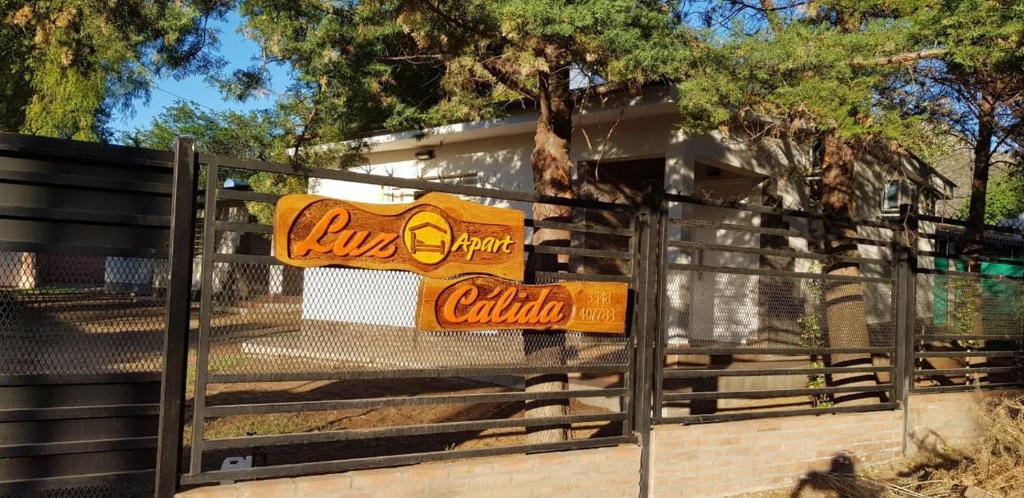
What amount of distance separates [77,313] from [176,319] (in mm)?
480

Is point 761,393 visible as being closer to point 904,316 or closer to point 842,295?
point 842,295

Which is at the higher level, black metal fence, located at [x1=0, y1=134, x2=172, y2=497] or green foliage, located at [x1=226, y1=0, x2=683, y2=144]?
green foliage, located at [x1=226, y1=0, x2=683, y2=144]

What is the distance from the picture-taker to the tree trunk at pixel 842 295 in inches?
294

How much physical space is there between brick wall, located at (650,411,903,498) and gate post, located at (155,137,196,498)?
3.23 metres

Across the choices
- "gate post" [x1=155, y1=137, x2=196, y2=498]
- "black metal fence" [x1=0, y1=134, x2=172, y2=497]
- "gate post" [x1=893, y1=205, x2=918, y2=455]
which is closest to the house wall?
"gate post" [x1=893, y1=205, x2=918, y2=455]

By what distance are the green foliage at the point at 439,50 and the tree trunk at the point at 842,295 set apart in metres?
2.24

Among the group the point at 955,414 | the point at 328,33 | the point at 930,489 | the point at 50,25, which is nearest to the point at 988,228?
the point at 955,414

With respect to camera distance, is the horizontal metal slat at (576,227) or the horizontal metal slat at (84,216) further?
the horizontal metal slat at (576,227)

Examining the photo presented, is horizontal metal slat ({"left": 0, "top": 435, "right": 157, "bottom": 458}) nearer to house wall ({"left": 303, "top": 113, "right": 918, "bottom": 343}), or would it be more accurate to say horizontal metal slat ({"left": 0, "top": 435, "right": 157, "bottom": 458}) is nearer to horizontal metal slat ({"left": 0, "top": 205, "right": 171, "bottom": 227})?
horizontal metal slat ({"left": 0, "top": 205, "right": 171, "bottom": 227})

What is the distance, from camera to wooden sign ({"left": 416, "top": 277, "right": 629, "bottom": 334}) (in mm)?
4691

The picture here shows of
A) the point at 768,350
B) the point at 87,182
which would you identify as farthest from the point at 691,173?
the point at 87,182

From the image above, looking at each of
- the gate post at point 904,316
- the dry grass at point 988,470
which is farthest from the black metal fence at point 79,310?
the gate post at point 904,316

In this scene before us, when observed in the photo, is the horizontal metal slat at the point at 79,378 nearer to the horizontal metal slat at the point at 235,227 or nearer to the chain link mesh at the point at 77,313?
the chain link mesh at the point at 77,313

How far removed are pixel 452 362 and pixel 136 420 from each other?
71.2 inches
